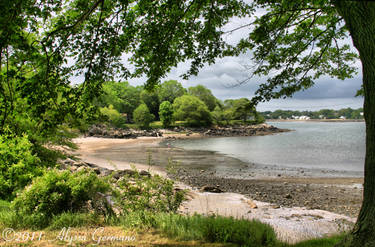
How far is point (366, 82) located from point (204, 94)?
111m

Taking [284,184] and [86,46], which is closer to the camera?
[86,46]

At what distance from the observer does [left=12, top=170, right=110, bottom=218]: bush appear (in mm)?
6090

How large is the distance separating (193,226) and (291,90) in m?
→ 5.29

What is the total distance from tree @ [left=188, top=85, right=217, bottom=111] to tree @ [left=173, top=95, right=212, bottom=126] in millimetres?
21670

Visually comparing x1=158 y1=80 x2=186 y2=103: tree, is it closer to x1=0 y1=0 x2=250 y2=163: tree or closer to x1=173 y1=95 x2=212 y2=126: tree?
x1=173 y1=95 x2=212 y2=126: tree

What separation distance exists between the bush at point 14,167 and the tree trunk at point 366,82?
8839 millimetres

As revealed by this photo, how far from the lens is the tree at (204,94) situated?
111 metres

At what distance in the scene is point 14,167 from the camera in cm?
821

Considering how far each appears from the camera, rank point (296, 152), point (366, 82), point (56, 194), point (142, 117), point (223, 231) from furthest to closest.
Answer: point (142, 117) → point (296, 152) → point (56, 194) → point (223, 231) → point (366, 82)

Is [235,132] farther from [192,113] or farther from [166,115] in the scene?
[166,115]

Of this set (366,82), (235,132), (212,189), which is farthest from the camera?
(235,132)

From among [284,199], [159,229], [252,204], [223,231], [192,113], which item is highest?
[192,113]

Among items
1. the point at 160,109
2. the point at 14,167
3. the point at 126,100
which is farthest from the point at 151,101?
the point at 14,167

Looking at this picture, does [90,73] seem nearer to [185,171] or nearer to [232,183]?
[232,183]
